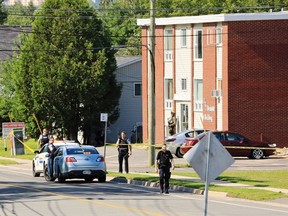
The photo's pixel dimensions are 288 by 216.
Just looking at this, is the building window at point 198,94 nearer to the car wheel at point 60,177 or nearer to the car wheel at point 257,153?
the car wheel at point 257,153

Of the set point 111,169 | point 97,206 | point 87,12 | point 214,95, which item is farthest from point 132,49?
→ point 97,206

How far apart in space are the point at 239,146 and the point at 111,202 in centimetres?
2279

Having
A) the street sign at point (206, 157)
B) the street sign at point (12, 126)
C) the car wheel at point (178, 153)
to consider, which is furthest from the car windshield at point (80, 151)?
the street sign at point (12, 126)

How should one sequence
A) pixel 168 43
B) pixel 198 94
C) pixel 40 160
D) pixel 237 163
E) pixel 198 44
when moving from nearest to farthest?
pixel 40 160 → pixel 237 163 → pixel 198 44 → pixel 198 94 → pixel 168 43

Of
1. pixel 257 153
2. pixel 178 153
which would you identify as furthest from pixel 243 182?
pixel 178 153

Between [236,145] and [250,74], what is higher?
[250,74]

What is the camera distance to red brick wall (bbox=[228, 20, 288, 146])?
55469 mm

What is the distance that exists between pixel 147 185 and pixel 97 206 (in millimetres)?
9078

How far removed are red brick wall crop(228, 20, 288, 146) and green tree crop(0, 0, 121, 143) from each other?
42.7ft

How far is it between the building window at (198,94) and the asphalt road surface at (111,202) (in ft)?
83.6

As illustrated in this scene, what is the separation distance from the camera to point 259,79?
5594 cm

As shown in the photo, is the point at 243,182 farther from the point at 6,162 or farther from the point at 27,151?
the point at 27,151

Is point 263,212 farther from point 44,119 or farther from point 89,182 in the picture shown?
point 44,119

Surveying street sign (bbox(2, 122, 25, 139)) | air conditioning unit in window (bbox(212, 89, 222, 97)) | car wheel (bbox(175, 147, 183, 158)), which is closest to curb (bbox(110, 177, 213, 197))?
car wheel (bbox(175, 147, 183, 158))
